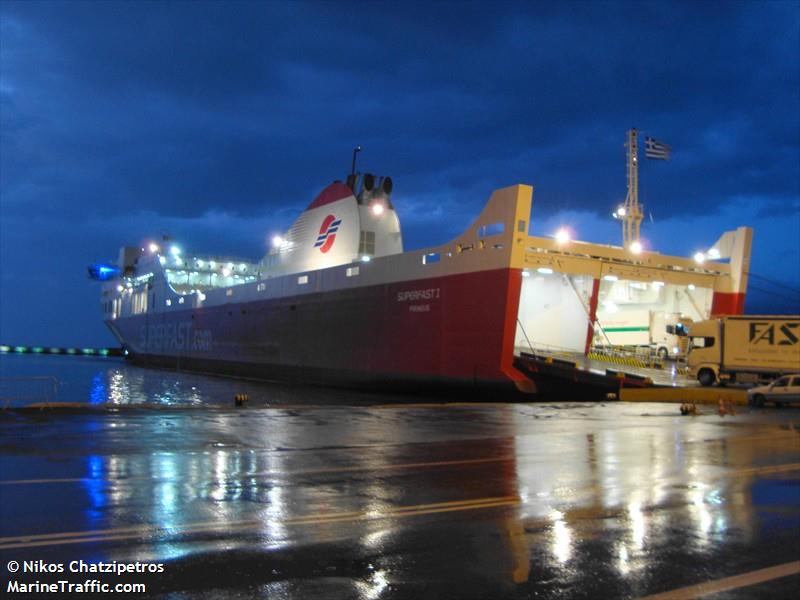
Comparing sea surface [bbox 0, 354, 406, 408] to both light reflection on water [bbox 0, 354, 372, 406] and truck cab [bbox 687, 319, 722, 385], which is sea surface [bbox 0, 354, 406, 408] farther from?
truck cab [bbox 687, 319, 722, 385]

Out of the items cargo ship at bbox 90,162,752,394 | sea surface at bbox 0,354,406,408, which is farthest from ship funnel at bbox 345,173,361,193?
sea surface at bbox 0,354,406,408

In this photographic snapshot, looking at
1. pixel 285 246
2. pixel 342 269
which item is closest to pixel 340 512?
pixel 342 269

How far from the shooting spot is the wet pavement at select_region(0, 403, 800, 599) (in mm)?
4824

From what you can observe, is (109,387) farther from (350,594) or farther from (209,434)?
(350,594)

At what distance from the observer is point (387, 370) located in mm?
30406

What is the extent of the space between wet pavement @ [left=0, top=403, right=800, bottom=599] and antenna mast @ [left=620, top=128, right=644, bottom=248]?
24852mm

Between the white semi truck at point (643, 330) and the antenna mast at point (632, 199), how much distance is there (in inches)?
165

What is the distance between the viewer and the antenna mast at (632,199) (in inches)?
1436

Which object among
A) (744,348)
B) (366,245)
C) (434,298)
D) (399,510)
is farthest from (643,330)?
(399,510)

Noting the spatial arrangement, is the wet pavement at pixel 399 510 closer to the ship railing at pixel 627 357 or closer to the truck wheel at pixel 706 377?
the truck wheel at pixel 706 377

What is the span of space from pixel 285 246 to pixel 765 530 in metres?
41.4

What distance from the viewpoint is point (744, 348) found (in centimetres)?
2673

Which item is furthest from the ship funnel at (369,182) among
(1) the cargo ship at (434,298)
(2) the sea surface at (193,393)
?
(2) the sea surface at (193,393)

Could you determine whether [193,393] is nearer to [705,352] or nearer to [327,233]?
[327,233]
